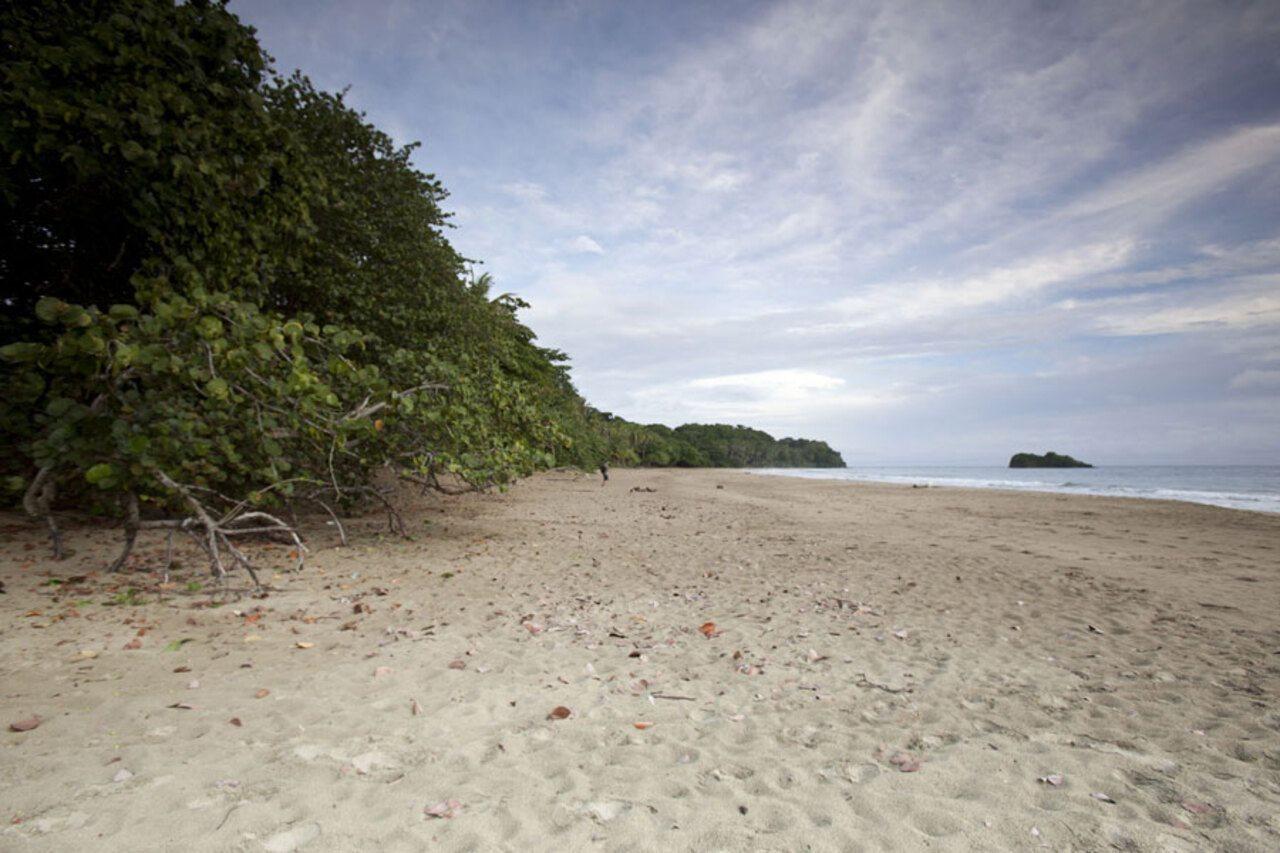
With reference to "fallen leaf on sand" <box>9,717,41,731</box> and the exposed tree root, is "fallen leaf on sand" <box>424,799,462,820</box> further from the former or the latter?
the exposed tree root

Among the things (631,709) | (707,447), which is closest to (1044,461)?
(707,447)

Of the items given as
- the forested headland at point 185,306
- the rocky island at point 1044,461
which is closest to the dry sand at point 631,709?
the forested headland at point 185,306

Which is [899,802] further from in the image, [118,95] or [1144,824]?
[118,95]

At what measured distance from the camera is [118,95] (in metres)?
6.07

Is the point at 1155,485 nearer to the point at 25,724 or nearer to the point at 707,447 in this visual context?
the point at 25,724

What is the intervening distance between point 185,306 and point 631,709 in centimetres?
515

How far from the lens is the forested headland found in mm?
5527

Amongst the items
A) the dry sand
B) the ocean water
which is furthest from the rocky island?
the dry sand

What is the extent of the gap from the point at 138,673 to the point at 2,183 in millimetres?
6362

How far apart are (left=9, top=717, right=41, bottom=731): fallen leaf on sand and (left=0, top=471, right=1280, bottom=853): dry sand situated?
0.05 metres

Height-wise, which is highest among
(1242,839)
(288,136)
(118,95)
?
(288,136)

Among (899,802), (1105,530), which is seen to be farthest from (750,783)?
(1105,530)

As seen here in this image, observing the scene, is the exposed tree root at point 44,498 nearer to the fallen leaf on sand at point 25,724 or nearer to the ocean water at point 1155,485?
the fallen leaf on sand at point 25,724

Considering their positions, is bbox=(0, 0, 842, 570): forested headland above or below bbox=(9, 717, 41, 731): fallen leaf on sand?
above
